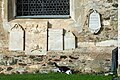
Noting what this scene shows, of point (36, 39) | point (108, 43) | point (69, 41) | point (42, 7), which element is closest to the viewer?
point (108, 43)

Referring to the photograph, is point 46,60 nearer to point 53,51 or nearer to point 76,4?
point 53,51

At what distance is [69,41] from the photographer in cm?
1495

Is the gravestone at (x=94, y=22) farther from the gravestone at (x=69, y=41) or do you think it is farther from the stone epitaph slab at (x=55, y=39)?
the stone epitaph slab at (x=55, y=39)

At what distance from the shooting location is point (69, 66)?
14.9m

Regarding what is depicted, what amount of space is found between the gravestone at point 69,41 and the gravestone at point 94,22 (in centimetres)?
56

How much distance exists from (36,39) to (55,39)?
0.53 m

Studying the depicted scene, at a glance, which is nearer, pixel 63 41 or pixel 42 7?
pixel 63 41

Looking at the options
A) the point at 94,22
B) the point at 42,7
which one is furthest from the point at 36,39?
the point at 94,22

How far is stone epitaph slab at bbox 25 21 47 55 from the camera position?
15.0 meters

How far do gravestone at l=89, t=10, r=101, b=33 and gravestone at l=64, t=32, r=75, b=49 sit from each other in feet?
1.85

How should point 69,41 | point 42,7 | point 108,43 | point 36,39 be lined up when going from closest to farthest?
point 108,43 → point 69,41 → point 36,39 → point 42,7

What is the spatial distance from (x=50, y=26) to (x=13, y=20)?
106 centimetres

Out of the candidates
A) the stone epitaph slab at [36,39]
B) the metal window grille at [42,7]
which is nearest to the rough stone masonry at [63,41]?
the stone epitaph slab at [36,39]

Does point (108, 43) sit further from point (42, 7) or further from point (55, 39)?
point (42, 7)
